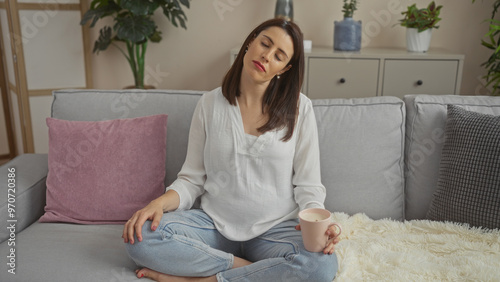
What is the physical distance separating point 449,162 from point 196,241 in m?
0.85

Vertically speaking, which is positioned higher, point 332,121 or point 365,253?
point 332,121

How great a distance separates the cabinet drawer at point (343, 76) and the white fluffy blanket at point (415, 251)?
49.2 inches

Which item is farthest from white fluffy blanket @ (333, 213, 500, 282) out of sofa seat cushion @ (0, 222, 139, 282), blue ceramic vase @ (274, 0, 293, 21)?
blue ceramic vase @ (274, 0, 293, 21)

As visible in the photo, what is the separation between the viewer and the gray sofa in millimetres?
1513

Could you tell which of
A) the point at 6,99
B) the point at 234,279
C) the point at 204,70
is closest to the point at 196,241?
the point at 234,279

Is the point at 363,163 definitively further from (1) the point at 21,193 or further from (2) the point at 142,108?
(1) the point at 21,193

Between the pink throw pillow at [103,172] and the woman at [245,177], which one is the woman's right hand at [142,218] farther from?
the pink throw pillow at [103,172]

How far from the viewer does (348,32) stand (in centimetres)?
265

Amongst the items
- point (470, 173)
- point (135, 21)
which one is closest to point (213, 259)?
point (470, 173)

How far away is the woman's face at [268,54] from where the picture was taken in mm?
1311

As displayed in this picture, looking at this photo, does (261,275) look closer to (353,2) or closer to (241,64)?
(241,64)

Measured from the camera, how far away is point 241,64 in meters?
1.42

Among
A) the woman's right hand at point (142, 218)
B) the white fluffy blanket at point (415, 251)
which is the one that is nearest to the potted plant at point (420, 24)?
the white fluffy blanket at point (415, 251)

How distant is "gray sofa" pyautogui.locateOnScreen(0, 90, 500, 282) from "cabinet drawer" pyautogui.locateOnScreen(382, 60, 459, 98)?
3.10ft
